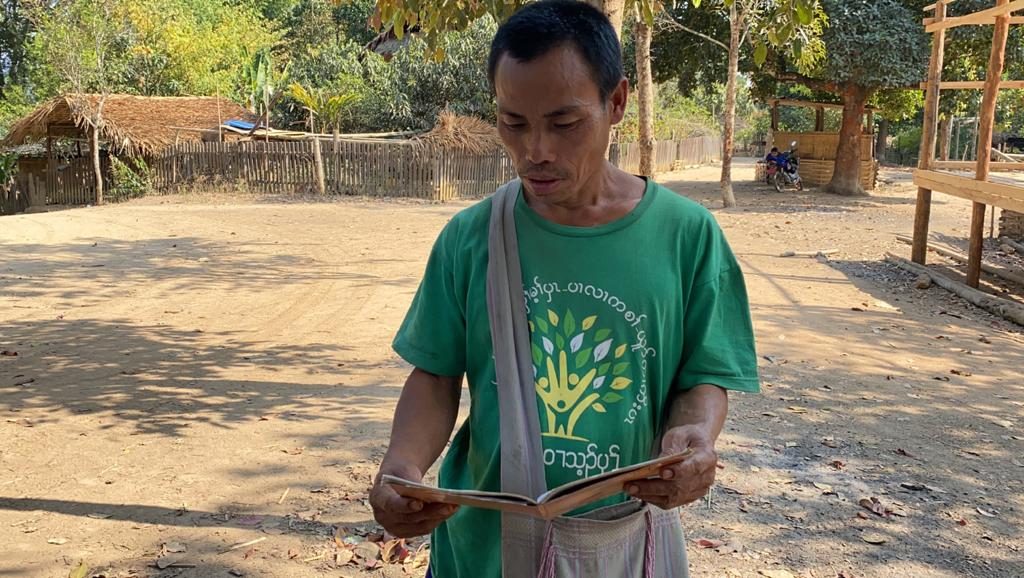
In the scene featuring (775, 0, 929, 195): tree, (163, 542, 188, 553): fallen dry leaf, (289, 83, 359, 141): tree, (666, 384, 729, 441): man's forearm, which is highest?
(775, 0, 929, 195): tree

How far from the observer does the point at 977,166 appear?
1005 cm

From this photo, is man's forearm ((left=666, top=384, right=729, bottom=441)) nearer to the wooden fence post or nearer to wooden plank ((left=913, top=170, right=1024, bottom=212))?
wooden plank ((left=913, top=170, right=1024, bottom=212))

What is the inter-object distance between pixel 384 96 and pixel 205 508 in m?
21.9

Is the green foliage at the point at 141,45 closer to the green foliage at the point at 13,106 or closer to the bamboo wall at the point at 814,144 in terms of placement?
the green foliage at the point at 13,106

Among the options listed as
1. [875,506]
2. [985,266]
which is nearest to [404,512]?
[875,506]

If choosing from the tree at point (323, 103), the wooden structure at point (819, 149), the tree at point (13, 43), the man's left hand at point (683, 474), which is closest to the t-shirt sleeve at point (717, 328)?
the man's left hand at point (683, 474)

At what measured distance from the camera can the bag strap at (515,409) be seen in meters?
1.41

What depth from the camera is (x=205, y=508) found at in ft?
12.6

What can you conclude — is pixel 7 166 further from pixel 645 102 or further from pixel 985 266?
pixel 985 266

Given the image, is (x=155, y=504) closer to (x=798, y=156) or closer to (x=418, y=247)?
(x=418, y=247)

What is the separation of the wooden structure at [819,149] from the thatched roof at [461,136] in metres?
8.54

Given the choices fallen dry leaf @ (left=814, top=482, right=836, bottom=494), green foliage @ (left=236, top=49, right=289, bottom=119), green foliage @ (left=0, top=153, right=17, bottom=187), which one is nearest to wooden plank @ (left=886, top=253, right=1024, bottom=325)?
fallen dry leaf @ (left=814, top=482, right=836, bottom=494)

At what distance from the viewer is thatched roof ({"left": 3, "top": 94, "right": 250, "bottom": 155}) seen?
20812 mm

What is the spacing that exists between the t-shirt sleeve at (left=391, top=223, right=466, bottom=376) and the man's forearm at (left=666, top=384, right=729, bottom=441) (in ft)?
1.33
